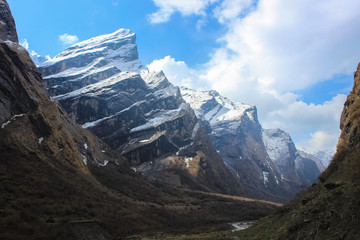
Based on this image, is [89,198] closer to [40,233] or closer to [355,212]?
[40,233]

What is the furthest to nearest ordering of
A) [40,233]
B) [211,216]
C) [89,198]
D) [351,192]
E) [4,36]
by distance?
[4,36] < [211,216] < [89,198] < [40,233] < [351,192]

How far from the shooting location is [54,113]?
165m

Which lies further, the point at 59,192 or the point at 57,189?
the point at 57,189

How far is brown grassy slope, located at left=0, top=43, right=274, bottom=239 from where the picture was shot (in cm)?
7625

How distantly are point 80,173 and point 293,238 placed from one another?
126544 mm

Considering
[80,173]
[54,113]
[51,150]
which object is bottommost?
[80,173]

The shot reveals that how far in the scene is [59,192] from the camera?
10094cm

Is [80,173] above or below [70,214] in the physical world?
above

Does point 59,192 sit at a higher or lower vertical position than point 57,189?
lower

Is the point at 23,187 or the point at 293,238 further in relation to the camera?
the point at 23,187

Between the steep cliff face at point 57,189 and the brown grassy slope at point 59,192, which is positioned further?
the steep cliff face at point 57,189

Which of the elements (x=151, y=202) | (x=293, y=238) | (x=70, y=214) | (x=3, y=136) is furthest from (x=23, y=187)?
(x=293, y=238)

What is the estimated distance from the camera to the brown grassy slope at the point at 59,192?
76.2 metres

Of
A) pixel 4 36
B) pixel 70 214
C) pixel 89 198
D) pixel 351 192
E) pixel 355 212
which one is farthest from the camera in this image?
pixel 4 36
